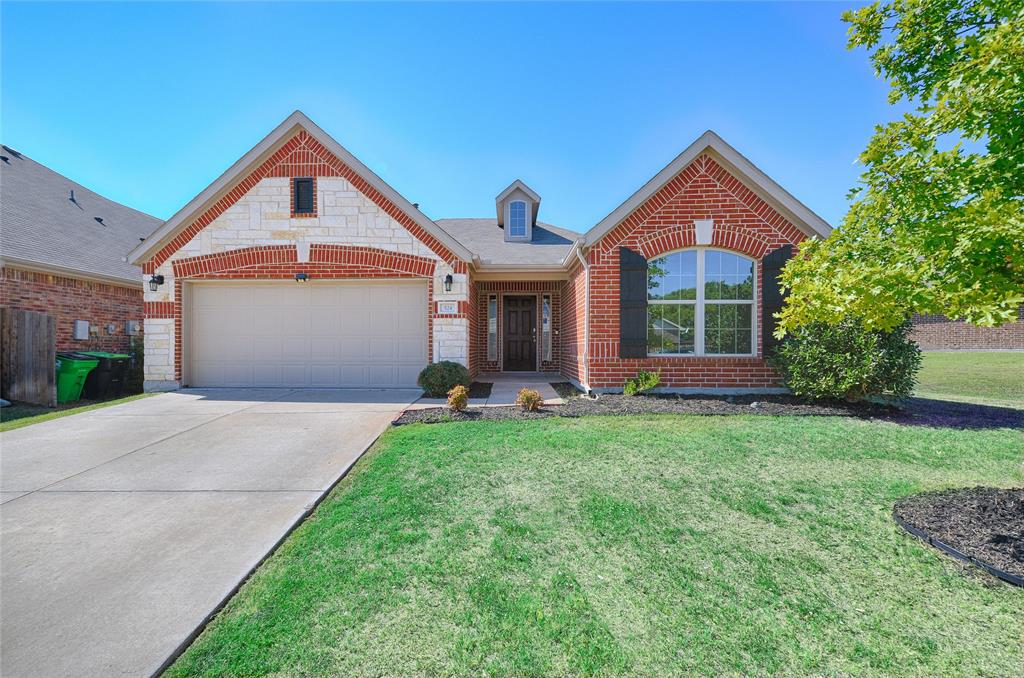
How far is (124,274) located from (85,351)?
7.68 ft

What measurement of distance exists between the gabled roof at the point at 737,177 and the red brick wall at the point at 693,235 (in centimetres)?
11

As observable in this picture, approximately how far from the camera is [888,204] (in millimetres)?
3359

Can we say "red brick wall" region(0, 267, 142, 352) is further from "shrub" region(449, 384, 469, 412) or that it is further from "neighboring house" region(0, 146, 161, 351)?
"shrub" region(449, 384, 469, 412)

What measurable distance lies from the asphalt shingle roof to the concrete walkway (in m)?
3.00

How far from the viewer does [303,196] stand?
993cm

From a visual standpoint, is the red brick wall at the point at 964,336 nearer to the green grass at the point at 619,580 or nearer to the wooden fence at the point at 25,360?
the green grass at the point at 619,580

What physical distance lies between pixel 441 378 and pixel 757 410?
5.69m

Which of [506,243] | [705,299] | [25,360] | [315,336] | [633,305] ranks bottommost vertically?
[25,360]

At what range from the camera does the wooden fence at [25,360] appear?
907 centimetres

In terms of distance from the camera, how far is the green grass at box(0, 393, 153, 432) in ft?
22.7

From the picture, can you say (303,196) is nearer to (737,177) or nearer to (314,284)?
(314,284)

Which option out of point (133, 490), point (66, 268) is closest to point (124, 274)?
point (66, 268)

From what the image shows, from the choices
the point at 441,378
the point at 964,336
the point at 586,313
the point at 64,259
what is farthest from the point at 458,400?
the point at 964,336

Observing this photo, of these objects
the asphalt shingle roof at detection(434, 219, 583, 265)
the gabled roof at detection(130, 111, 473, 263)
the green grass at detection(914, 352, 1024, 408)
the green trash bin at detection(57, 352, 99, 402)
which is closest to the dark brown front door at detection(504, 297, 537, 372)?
the asphalt shingle roof at detection(434, 219, 583, 265)
